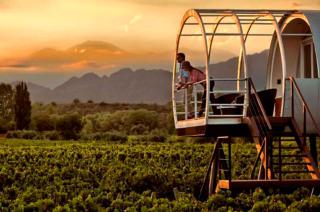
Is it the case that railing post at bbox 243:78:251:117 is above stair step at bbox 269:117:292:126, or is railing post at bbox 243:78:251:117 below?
above

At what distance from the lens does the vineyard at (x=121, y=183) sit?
22.9 metres

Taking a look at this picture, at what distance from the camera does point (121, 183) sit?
1337 inches

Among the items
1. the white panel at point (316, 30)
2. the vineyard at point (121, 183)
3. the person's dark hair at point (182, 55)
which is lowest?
the vineyard at point (121, 183)

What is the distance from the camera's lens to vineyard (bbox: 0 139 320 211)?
2294 cm

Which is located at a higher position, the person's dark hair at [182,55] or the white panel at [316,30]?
the white panel at [316,30]

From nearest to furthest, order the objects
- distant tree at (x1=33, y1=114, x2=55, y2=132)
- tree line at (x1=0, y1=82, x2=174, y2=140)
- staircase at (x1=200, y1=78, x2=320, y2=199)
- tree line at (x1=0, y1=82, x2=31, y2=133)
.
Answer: staircase at (x1=200, y1=78, x2=320, y2=199)
tree line at (x1=0, y1=82, x2=174, y2=140)
tree line at (x1=0, y1=82, x2=31, y2=133)
distant tree at (x1=33, y1=114, x2=55, y2=132)

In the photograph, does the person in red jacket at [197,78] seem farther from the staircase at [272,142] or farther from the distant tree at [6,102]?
the distant tree at [6,102]

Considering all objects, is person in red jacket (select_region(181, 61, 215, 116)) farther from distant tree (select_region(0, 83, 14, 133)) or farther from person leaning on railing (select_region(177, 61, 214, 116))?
distant tree (select_region(0, 83, 14, 133))

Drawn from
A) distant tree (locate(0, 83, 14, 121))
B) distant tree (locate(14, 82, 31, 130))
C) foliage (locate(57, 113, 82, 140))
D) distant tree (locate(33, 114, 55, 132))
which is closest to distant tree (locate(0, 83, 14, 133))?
distant tree (locate(0, 83, 14, 121))

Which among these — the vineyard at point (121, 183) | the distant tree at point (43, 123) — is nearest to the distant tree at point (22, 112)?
the distant tree at point (43, 123)

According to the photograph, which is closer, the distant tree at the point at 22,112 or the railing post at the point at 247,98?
the railing post at the point at 247,98

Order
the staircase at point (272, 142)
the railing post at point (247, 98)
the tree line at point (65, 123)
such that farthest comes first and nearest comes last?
the tree line at point (65, 123)
the railing post at point (247, 98)
the staircase at point (272, 142)

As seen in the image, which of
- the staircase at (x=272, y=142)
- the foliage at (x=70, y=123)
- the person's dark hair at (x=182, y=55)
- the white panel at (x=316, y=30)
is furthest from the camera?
the foliage at (x=70, y=123)

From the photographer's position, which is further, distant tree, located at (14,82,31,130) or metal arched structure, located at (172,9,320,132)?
distant tree, located at (14,82,31,130)
